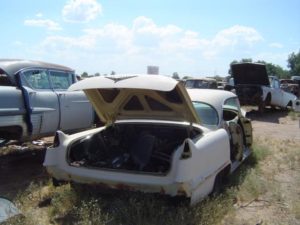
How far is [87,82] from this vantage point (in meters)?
5.30

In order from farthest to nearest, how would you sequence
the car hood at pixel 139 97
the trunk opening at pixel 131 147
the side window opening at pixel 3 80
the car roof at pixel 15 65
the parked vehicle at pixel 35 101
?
1. the side window opening at pixel 3 80
2. the car roof at pixel 15 65
3. the parked vehicle at pixel 35 101
4. the trunk opening at pixel 131 147
5. the car hood at pixel 139 97

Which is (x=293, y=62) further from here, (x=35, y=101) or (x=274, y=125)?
(x=35, y=101)

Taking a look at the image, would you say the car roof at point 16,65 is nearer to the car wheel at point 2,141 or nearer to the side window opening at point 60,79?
the side window opening at point 60,79

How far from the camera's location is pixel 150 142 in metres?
5.57

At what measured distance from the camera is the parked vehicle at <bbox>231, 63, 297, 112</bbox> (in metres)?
16.8

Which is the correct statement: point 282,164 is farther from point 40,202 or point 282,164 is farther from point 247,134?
point 40,202

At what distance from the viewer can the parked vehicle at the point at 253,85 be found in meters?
16.8

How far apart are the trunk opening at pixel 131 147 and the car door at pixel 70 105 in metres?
2.17

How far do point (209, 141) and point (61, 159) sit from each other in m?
1.89

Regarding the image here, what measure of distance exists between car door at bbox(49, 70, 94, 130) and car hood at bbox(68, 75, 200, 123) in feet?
6.65

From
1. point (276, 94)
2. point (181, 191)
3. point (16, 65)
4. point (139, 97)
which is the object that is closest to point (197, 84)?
point (276, 94)

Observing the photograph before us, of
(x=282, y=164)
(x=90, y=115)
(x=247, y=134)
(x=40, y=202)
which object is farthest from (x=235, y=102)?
(x=40, y=202)

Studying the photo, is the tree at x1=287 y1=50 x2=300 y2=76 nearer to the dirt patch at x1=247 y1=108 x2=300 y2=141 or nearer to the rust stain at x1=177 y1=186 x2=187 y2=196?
the dirt patch at x1=247 y1=108 x2=300 y2=141

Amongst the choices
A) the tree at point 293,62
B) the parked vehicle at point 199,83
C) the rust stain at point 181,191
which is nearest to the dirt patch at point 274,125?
the parked vehicle at point 199,83
